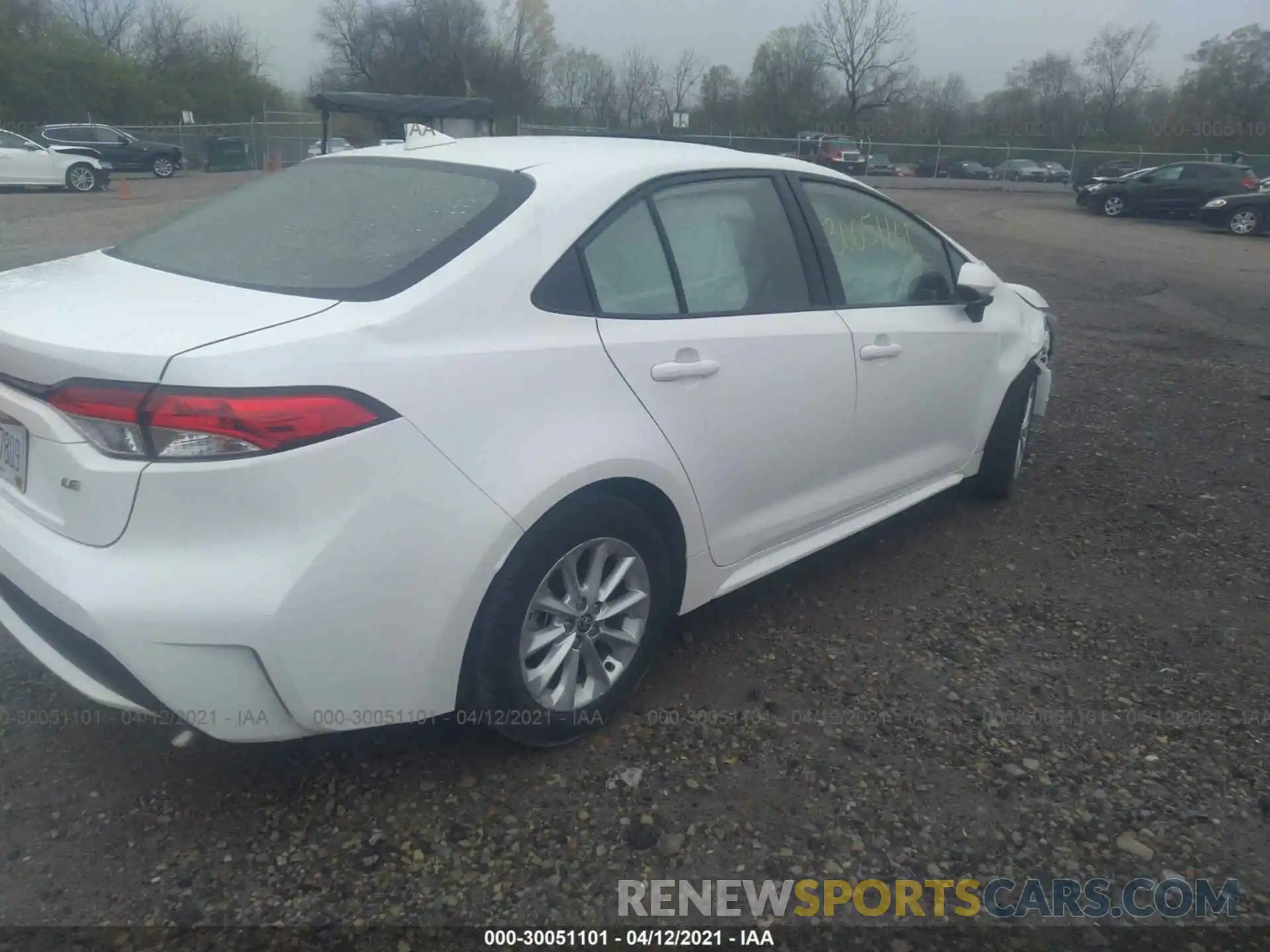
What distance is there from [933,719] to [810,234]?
168 cm

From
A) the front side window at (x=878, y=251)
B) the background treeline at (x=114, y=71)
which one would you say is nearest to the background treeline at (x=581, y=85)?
the background treeline at (x=114, y=71)

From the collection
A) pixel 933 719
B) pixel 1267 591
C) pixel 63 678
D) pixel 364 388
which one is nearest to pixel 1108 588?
pixel 1267 591

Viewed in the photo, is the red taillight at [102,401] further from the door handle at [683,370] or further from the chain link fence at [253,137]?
the chain link fence at [253,137]

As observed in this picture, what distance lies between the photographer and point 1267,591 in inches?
159

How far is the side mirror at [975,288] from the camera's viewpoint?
4039 mm

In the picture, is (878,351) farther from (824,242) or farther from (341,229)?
(341,229)

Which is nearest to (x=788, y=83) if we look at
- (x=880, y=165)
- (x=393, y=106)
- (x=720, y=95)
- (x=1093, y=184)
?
(x=720, y=95)

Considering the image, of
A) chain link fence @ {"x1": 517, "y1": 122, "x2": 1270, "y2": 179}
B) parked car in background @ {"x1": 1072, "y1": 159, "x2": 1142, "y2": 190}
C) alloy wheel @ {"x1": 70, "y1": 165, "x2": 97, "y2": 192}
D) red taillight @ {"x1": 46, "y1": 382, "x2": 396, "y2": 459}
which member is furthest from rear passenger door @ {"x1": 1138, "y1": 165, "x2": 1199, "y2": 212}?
Result: red taillight @ {"x1": 46, "y1": 382, "x2": 396, "y2": 459}

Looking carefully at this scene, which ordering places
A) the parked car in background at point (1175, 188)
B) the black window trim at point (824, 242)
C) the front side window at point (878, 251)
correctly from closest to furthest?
the black window trim at point (824, 242), the front side window at point (878, 251), the parked car in background at point (1175, 188)

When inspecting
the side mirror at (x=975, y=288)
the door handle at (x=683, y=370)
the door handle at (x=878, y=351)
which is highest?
the side mirror at (x=975, y=288)

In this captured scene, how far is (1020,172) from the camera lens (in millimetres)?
42531

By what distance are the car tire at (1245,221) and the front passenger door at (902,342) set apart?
21.5m

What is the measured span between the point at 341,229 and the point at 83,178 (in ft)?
81.3

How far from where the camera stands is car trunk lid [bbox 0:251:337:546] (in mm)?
2195
